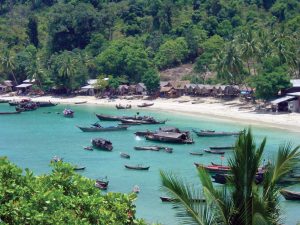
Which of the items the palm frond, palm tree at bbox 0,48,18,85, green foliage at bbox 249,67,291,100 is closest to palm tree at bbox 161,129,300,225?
the palm frond

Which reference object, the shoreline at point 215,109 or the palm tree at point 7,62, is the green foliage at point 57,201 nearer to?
the shoreline at point 215,109

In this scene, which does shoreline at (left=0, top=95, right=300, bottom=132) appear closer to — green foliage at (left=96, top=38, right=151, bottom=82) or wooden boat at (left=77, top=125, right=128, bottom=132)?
green foliage at (left=96, top=38, right=151, bottom=82)

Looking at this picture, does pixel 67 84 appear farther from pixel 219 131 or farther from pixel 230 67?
pixel 219 131

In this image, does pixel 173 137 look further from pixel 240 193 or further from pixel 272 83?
pixel 240 193

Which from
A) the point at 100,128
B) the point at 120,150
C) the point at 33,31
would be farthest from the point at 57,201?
the point at 33,31

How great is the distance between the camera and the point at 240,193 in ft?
33.0

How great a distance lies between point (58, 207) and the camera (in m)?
9.92

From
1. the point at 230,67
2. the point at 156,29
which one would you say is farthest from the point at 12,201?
the point at 156,29

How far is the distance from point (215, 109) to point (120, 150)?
76.7 feet

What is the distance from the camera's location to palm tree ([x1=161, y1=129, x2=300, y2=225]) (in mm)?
9711

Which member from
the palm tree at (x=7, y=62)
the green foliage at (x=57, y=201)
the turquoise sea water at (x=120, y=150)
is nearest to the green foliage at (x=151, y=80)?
the turquoise sea water at (x=120, y=150)

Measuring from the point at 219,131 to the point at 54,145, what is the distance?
51.6ft

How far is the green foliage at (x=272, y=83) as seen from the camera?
63500 millimetres

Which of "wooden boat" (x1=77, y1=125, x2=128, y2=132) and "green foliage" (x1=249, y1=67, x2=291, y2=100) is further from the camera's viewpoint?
"green foliage" (x1=249, y1=67, x2=291, y2=100)
